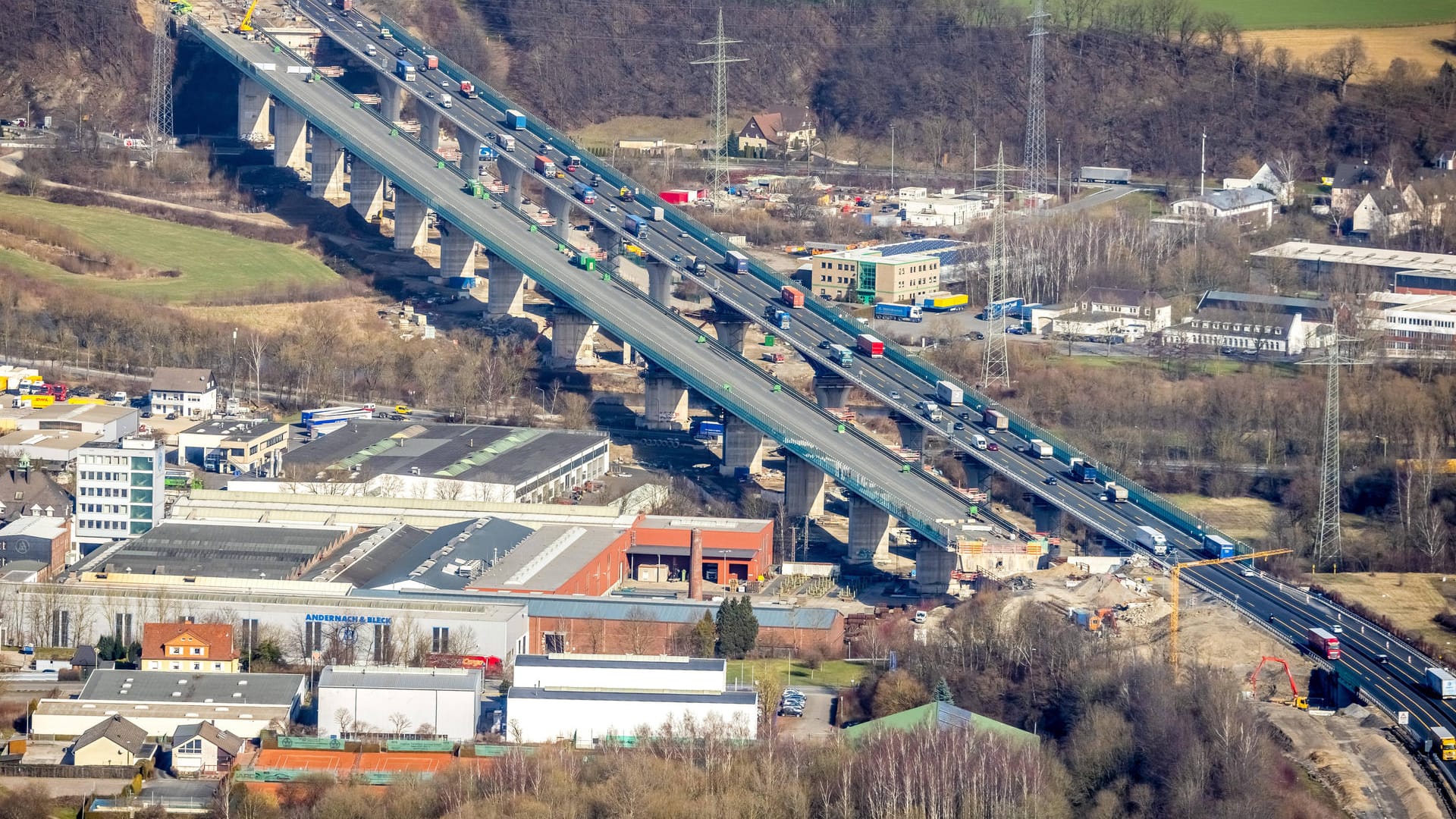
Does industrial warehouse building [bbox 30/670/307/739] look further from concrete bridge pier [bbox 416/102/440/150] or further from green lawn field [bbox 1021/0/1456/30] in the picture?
green lawn field [bbox 1021/0/1456/30]

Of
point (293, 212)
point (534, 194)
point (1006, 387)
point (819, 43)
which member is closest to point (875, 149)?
point (819, 43)

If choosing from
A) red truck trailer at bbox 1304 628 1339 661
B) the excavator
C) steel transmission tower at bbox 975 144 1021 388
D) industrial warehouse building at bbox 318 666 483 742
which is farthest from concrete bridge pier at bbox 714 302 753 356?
industrial warehouse building at bbox 318 666 483 742

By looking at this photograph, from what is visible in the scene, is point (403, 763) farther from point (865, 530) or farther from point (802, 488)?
point (802, 488)

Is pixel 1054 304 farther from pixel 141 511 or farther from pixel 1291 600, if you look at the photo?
pixel 141 511

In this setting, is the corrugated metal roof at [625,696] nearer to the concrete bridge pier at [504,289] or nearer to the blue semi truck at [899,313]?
the concrete bridge pier at [504,289]

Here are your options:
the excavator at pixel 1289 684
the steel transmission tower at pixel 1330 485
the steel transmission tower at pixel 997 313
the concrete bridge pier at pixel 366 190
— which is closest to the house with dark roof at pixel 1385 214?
the steel transmission tower at pixel 997 313

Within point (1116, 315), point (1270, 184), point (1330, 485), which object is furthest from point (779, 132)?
point (1330, 485)
